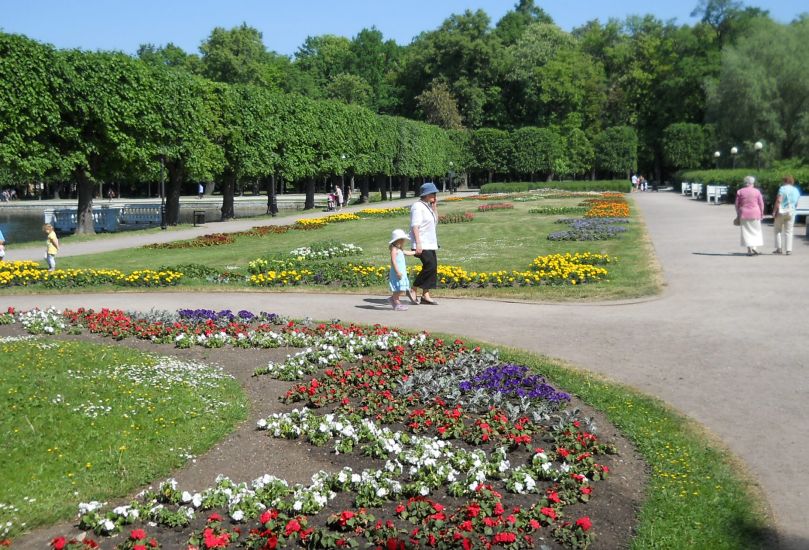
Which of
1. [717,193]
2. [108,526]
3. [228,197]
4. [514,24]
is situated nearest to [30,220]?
[228,197]

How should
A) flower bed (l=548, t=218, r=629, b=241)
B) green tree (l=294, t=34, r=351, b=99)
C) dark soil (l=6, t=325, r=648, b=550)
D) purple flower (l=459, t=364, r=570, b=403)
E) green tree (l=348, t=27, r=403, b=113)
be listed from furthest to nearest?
green tree (l=294, t=34, r=351, b=99) → green tree (l=348, t=27, r=403, b=113) → flower bed (l=548, t=218, r=629, b=241) → purple flower (l=459, t=364, r=570, b=403) → dark soil (l=6, t=325, r=648, b=550)

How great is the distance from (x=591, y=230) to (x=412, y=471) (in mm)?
19066

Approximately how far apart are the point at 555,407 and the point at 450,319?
14.8 ft

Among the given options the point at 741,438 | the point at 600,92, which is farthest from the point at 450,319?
the point at 600,92

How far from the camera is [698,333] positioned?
9.78 metres

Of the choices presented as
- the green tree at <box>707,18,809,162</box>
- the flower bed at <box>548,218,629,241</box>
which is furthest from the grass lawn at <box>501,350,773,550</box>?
the green tree at <box>707,18,809,162</box>

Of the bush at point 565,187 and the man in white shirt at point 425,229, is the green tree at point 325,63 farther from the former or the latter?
the man in white shirt at point 425,229

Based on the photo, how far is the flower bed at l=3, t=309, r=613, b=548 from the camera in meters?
4.67

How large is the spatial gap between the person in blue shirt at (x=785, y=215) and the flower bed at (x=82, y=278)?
12909 millimetres

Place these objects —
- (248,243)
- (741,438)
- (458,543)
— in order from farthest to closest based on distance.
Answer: (248,243) < (741,438) < (458,543)

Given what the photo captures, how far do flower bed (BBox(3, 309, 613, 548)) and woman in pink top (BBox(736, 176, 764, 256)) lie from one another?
10852mm

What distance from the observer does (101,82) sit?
27.7 meters

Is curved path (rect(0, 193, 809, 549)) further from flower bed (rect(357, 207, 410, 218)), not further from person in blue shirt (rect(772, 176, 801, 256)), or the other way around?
flower bed (rect(357, 207, 410, 218))

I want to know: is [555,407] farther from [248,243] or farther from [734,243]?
[248,243]
